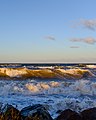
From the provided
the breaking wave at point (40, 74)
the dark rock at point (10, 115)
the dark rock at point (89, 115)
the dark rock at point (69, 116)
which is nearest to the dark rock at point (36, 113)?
the dark rock at point (69, 116)

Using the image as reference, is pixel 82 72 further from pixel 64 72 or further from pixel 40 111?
pixel 40 111

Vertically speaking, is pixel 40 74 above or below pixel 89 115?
above

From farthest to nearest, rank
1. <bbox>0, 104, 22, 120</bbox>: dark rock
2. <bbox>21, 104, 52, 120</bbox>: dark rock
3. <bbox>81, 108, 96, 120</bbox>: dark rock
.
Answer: <bbox>81, 108, 96, 120</bbox>: dark rock → <bbox>21, 104, 52, 120</bbox>: dark rock → <bbox>0, 104, 22, 120</bbox>: dark rock

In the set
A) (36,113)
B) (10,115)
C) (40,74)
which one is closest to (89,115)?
(36,113)

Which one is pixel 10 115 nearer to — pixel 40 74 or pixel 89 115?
pixel 89 115

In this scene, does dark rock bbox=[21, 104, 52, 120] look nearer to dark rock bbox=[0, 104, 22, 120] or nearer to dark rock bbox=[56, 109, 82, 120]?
dark rock bbox=[56, 109, 82, 120]

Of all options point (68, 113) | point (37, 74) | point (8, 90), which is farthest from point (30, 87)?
point (37, 74)

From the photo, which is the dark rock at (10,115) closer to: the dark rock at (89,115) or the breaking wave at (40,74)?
the dark rock at (89,115)

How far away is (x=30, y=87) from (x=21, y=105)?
9313 millimetres

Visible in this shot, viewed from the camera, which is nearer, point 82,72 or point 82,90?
point 82,90

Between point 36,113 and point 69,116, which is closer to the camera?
point 36,113

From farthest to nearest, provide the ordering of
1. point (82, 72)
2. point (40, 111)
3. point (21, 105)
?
point (82, 72), point (21, 105), point (40, 111)

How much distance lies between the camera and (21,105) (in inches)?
606

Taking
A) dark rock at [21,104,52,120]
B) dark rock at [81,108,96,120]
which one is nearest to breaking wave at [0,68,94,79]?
dark rock at [81,108,96,120]
